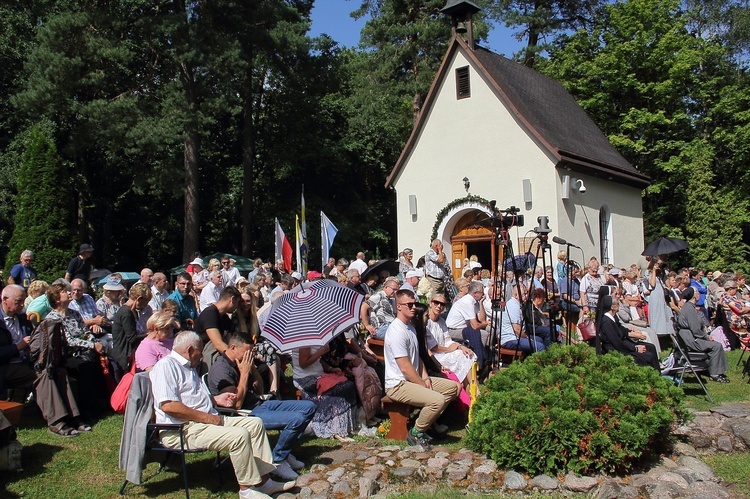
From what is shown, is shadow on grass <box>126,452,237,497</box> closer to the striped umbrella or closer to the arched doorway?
the striped umbrella

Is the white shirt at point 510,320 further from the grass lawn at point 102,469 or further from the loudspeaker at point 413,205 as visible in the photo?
the loudspeaker at point 413,205

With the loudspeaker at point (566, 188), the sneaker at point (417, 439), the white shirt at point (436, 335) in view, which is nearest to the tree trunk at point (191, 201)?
the loudspeaker at point (566, 188)

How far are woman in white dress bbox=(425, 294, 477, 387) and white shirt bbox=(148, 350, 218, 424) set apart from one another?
315cm

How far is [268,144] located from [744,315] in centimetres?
2346

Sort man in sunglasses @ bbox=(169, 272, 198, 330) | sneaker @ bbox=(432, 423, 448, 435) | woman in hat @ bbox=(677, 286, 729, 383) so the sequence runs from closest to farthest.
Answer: sneaker @ bbox=(432, 423, 448, 435) → man in sunglasses @ bbox=(169, 272, 198, 330) → woman in hat @ bbox=(677, 286, 729, 383)

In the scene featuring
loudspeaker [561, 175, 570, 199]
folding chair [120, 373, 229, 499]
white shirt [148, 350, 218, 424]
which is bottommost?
folding chair [120, 373, 229, 499]

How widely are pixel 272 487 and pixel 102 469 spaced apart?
173 cm

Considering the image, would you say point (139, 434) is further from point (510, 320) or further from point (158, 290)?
point (510, 320)

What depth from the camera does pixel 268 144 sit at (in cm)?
3231

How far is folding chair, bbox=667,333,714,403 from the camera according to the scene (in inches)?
355

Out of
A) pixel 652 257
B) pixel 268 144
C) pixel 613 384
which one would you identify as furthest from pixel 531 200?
pixel 268 144

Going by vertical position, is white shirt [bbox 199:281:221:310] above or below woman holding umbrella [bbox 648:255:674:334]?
above

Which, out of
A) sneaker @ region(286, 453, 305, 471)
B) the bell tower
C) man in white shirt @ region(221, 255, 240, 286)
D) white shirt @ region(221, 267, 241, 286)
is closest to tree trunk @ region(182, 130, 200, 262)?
man in white shirt @ region(221, 255, 240, 286)

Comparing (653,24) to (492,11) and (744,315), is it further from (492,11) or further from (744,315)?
(744,315)
